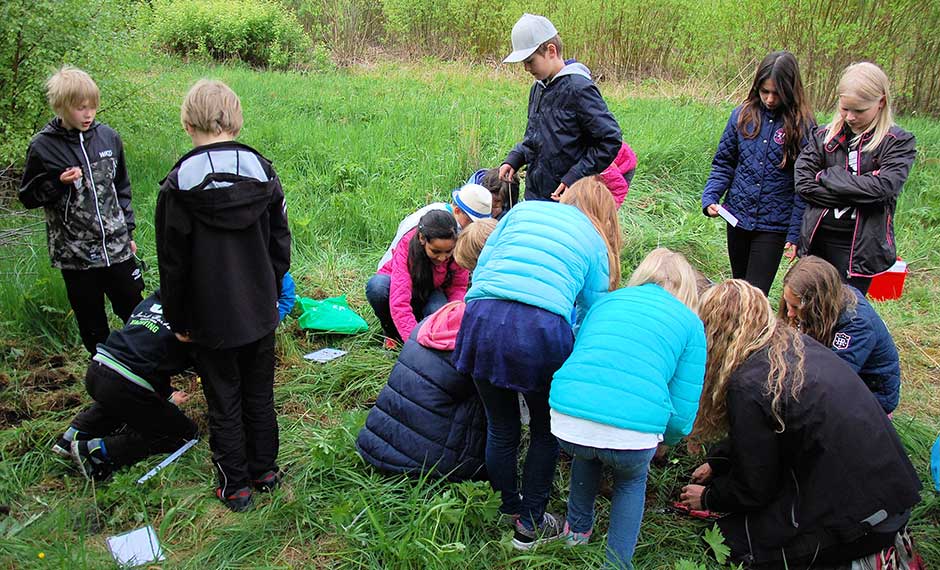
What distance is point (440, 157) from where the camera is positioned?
7031 millimetres

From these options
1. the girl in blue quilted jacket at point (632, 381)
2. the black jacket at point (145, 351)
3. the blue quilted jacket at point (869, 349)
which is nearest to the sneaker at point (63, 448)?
the black jacket at point (145, 351)

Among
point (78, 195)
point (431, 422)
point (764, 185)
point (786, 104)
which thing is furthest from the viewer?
point (764, 185)

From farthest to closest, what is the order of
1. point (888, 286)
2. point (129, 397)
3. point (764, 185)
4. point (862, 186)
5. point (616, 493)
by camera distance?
1. point (888, 286)
2. point (764, 185)
3. point (862, 186)
4. point (129, 397)
5. point (616, 493)

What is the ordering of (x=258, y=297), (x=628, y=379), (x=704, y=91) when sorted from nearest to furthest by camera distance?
(x=628, y=379), (x=258, y=297), (x=704, y=91)

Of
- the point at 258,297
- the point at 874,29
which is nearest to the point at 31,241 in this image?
the point at 258,297

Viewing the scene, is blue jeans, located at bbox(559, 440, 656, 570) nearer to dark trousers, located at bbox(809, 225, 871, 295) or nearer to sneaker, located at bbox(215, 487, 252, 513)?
sneaker, located at bbox(215, 487, 252, 513)

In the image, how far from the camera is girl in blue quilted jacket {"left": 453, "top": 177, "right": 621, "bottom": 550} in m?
2.40

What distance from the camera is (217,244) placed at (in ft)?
8.43

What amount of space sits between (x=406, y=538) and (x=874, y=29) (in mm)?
11597

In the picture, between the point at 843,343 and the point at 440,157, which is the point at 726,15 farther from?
the point at 843,343

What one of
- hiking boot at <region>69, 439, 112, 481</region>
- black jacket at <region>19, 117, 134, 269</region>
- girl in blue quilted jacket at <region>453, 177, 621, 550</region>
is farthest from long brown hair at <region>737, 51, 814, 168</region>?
hiking boot at <region>69, 439, 112, 481</region>

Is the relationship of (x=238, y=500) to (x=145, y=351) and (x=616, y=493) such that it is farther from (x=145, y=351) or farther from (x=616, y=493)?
(x=616, y=493)

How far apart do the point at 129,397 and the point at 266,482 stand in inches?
27.4

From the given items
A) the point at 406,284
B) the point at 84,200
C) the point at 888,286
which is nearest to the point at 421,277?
the point at 406,284
